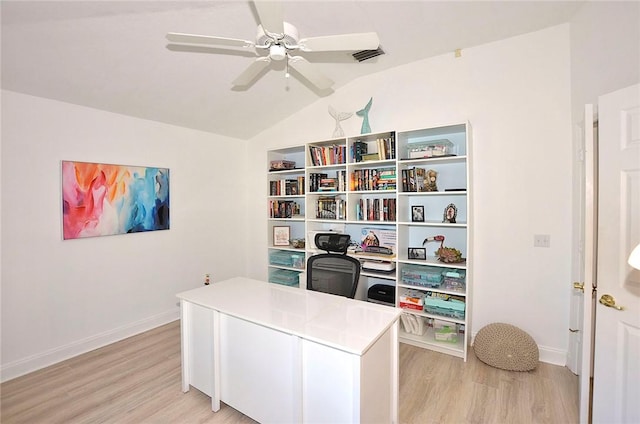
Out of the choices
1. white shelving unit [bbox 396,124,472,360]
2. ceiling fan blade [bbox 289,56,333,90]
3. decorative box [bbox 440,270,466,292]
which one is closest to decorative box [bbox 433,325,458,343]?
white shelving unit [bbox 396,124,472,360]

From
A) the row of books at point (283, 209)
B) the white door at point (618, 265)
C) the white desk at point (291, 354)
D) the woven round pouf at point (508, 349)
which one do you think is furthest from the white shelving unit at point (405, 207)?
the white desk at point (291, 354)

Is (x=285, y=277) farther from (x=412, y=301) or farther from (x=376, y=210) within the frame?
(x=412, y=301)

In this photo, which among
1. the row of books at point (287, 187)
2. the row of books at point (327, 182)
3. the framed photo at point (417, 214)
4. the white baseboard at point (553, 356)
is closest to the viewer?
the white baseboard at point (553, 356)

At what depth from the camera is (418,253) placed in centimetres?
288

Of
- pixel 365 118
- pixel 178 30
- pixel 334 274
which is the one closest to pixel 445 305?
pixel 334 274

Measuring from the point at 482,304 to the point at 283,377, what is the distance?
6.75ft

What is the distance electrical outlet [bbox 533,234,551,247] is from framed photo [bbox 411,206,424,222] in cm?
94

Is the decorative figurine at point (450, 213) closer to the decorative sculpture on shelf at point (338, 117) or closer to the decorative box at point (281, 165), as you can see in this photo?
the decorative sculpture on shelf at point (338, 117)

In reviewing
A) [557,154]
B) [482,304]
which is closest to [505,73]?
[557,154]

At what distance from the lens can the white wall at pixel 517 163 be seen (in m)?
2.39

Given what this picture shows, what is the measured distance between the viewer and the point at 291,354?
60.6 inches

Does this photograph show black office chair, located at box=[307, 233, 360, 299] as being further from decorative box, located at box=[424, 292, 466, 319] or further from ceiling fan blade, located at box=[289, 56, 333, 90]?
ceiling fan blade, located at box=[289, 56, 333, 90]

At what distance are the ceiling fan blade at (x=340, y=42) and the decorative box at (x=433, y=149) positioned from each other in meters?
1.37

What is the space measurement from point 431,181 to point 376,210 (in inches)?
24.1
